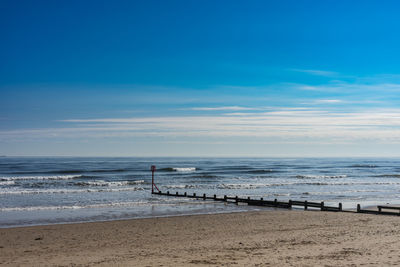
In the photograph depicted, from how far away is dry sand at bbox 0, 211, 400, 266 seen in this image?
38.7ft

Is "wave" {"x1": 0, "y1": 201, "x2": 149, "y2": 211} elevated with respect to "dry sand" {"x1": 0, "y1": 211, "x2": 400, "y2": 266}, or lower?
lower

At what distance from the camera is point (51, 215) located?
24.0 metres

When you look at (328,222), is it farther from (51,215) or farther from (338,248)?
(51,215)

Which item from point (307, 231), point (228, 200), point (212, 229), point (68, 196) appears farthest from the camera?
point (68, 196)

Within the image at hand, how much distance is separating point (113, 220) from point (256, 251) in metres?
11.0

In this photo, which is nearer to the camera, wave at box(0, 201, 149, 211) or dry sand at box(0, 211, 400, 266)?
dry sand at box(0, 211, 400, 266)

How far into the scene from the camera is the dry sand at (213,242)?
38.7ft

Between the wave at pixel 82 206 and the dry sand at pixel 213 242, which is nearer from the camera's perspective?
the dry sand at pixel 213 242

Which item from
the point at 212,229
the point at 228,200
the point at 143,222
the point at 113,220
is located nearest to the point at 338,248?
the point at 212,229

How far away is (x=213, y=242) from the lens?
14930mm

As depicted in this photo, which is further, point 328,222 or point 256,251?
point 328,222

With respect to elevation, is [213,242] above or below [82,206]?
above

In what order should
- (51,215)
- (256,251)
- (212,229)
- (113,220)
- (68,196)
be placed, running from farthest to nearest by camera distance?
(68,196), (51,215), (113,220), (212,229), (256,251)

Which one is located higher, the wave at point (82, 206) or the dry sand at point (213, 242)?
the dry sand at point (213, 242)
